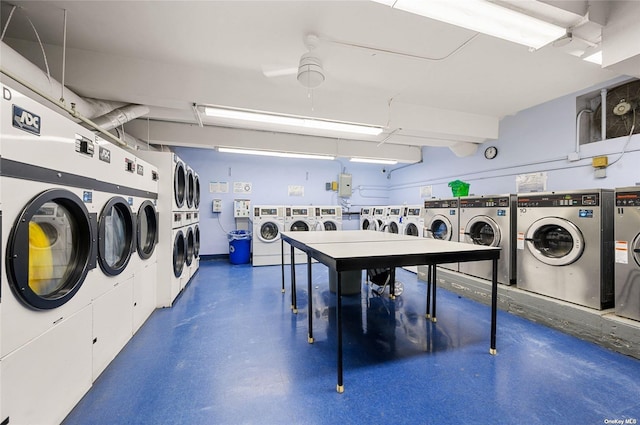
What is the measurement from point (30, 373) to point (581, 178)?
5.28 m

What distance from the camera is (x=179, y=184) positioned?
350 cm

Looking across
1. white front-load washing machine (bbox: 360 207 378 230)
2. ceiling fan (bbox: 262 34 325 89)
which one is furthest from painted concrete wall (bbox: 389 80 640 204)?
ceiling fan (bbox: 262 34 325 89)

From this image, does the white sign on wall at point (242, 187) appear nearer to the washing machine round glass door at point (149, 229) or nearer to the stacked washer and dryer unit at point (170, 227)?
the stacked washer and dryer unit at point (170, 227)

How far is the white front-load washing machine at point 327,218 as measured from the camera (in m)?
5.88

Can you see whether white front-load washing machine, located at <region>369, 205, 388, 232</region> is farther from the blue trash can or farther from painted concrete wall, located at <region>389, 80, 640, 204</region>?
the blue trash can

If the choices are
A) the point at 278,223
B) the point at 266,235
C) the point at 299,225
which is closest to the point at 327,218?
the point at 299,225

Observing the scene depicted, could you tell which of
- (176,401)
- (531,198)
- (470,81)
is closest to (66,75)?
(176,401)

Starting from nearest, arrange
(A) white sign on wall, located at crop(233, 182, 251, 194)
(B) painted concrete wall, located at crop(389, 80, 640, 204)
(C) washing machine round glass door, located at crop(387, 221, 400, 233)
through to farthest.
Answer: (B) painted concrete wall, located at crop(389, 80, 640, 204), (C) washing machine round glass door, located at crop(387, 221, 400, 233), (A) white sign on wall, located at crop(233, 182, 251, 194)

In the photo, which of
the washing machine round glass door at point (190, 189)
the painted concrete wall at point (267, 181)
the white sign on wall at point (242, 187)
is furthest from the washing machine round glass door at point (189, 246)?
the white sign on wall at point (242, 187)

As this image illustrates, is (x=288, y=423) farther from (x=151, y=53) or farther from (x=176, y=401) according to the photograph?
(x=151, y=53)

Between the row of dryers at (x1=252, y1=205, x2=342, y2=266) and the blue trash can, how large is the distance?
38 cm

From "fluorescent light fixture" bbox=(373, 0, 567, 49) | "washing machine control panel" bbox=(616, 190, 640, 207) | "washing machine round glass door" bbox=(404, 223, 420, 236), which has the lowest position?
"washing machine round glass door" bbox=(404, 223, 420, 236)

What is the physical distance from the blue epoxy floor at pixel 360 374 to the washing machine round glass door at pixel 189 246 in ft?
3.82

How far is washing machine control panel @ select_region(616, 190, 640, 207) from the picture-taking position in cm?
206
